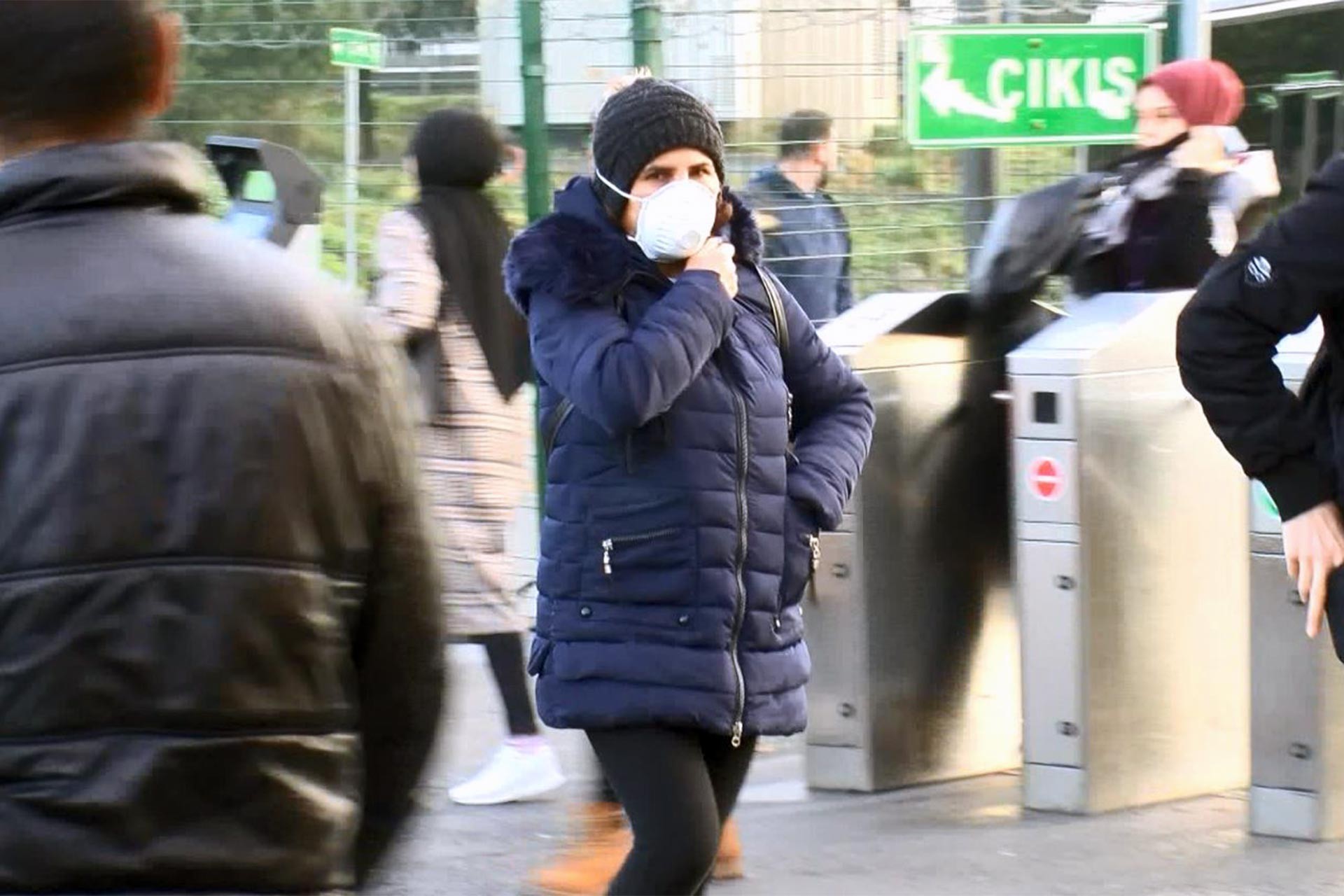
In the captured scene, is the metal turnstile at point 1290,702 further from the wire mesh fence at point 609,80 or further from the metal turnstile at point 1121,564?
the wire mesh fence at point 609,80

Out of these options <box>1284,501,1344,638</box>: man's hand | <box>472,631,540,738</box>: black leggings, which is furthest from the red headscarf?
<box>1284,501,1344,638</box>: man's hand

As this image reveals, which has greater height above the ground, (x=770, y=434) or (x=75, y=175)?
(x=75, y=175)

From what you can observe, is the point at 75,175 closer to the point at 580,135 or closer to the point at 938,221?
the point at 580,135

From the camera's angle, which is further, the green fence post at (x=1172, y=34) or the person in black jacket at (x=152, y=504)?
the green fence post at (x=1172, y=34)

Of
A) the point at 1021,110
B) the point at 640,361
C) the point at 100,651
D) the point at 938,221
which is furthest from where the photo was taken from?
the point at 938,221

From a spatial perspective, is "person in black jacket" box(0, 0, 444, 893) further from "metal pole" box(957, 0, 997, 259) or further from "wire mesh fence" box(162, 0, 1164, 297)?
"metal pole" box(957, 0, 997, 259)

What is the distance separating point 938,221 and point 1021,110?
671 millimetres

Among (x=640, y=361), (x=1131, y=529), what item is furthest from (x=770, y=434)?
(x=1131, y=529)

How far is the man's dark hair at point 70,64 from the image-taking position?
190 cm

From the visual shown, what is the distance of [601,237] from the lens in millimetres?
3877

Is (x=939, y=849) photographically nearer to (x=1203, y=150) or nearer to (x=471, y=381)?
(x=471, y=381)

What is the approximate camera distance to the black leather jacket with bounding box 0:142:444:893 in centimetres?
184

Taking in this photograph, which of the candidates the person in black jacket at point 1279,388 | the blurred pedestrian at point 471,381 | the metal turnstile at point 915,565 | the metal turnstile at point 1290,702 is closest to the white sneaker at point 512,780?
the blurred pedestrian at point 471,381

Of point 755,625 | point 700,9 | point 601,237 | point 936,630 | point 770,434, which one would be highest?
point 700,9
